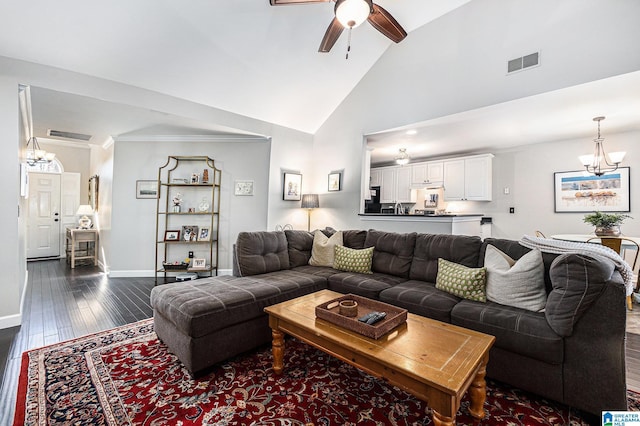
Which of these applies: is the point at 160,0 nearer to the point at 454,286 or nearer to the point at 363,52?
the point at 363,52

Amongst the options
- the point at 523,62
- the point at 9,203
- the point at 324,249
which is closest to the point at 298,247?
the point at 324,249

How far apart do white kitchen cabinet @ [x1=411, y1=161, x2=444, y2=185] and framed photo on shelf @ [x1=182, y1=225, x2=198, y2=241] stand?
487 centimetres

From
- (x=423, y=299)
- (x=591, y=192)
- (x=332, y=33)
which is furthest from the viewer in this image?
(x=591, y=192)

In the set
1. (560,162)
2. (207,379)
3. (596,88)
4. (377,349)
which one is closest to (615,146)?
(560,162)

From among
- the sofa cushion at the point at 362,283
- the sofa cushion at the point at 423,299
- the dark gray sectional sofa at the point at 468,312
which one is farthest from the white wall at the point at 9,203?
the sofa cushion at the point at 423,299

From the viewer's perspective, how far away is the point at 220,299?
7.02 ft

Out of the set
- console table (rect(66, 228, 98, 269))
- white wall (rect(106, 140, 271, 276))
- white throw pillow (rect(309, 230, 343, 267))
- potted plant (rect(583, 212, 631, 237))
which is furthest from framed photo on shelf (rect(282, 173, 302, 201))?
potted plant (rect(583, 212, 631, 237))

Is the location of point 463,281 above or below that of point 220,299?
above

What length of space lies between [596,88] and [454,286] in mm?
2602

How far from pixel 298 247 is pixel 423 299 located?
1.73m

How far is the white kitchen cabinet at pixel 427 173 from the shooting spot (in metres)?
6.22

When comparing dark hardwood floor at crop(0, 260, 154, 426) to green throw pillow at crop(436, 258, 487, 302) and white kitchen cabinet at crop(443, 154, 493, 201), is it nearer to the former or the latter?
green throw pillow at crop(436, 258, 487, 302)

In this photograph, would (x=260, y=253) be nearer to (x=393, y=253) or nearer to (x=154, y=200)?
(x=393, y=253)

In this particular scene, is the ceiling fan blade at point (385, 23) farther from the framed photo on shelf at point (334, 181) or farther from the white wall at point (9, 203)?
the white wall at point (9, 203)
